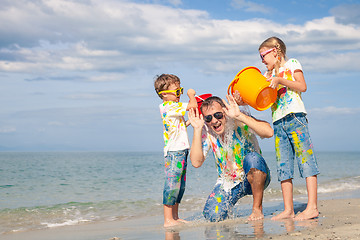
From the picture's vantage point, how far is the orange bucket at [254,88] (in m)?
4.12

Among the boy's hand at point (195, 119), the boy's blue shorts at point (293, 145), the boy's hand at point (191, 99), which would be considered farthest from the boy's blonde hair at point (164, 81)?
the boy's blue shorts at point (293, 145)

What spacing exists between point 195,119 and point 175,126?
41 cm

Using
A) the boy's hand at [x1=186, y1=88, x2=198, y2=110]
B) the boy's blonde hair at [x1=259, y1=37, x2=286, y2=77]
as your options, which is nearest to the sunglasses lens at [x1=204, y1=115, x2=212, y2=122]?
the boy's hand at [x1=186, y1=88, x2=198, y2=110]

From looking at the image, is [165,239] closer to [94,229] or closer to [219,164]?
[219,164]

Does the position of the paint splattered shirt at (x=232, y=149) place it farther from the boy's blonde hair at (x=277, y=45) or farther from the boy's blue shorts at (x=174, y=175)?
the boy's blonde hair at (x=277, y=45)

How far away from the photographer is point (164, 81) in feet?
16.0

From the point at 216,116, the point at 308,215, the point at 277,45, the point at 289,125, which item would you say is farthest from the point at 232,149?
the point at 277,45

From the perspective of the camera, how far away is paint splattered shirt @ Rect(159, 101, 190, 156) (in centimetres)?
469

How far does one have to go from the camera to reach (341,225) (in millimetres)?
3932

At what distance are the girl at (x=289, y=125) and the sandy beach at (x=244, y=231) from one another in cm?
35

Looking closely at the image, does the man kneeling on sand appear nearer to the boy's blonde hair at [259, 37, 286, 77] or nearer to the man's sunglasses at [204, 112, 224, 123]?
the man's sunglasses at [204, 112, 224, 123]

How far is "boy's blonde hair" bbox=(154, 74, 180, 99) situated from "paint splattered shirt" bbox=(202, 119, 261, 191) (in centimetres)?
72

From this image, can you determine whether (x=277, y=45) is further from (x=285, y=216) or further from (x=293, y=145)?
(x=285, y=216)

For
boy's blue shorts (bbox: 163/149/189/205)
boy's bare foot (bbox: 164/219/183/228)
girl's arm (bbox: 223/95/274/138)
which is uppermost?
girl's arm (bbox: 223/95/274/138)
